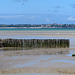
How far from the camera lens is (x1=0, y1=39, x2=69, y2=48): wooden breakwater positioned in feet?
108

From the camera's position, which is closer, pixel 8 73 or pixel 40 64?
pixel 8 73

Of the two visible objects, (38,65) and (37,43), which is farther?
(37,43)

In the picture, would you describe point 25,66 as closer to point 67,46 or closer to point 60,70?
point 60,70

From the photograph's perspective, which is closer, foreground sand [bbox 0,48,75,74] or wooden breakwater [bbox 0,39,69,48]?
foreground sand [bbox 0,48,75,74]

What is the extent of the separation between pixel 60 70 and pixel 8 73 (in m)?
3.03

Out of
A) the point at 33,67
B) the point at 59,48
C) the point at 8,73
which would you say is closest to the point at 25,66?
the point at 33,67

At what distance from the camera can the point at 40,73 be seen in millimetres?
17797

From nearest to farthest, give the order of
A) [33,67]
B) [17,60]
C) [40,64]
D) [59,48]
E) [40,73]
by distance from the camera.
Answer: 1. [40,73]
2. [33,67]
3. [40,64]
4. [17,60]
5. [59,48]

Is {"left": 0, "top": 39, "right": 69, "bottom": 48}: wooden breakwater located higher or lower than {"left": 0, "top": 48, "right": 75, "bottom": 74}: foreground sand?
higher

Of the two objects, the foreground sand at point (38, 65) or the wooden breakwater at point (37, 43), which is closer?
the foreground sand at point (38, 65)

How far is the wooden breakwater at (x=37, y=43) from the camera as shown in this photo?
108ft

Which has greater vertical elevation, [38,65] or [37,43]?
[37,43]

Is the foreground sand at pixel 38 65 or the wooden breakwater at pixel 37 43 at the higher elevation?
the wooden breakwater at pixel 37 43

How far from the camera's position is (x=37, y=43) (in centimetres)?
3334
